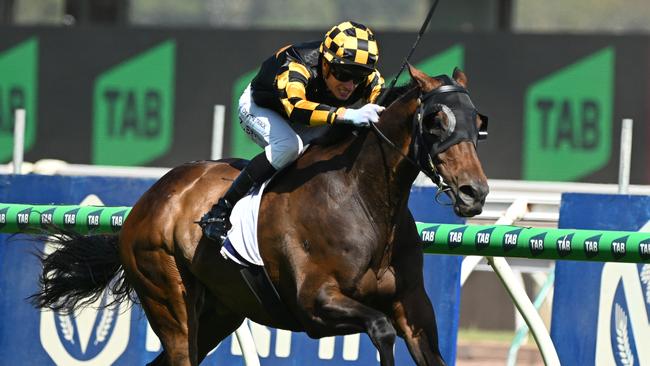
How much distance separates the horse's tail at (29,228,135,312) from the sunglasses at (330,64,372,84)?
171 centimetres

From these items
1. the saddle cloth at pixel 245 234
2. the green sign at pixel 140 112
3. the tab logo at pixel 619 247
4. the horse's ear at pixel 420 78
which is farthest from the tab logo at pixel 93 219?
the green sign at pixel 140 112

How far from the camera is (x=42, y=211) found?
6605 millimetres

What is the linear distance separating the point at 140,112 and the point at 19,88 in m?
1.22

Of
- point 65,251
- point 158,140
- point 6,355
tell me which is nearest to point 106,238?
point 65,251

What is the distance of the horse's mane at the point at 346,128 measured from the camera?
16.9 ft

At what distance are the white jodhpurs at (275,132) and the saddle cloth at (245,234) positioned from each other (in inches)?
6.2

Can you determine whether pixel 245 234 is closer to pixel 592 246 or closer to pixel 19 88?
pixel 592 246

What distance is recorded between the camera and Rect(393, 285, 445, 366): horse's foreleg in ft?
16.1

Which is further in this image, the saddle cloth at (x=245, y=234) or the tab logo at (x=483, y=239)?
the tab logo at (x=483, y=239)

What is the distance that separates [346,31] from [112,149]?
6.79 metres

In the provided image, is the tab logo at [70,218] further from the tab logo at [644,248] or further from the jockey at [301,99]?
the tab logo at [644,248]

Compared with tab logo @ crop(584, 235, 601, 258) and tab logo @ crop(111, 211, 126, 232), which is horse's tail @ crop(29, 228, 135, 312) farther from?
tab logo @ crop(584, 235, 601, 258)

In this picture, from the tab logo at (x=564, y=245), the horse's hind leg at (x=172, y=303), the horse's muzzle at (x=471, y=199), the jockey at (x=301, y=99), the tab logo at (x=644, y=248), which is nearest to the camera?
the horse's muzzle at (x=471, y=199)

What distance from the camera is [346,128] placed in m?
5.29
